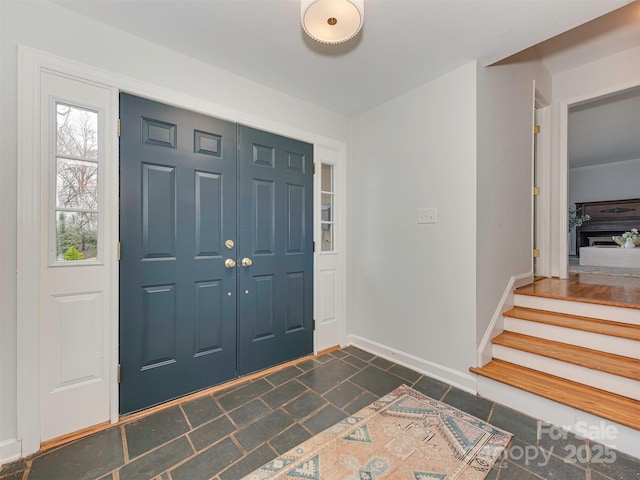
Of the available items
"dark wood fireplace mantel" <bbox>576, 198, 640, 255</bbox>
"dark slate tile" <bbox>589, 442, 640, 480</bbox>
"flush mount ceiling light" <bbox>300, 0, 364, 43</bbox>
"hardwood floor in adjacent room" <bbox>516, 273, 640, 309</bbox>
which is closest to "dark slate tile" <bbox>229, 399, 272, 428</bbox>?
"dark slate tile" <bbox>589, 442, 640, 480</bbox>

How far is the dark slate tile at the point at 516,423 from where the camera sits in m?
1.64

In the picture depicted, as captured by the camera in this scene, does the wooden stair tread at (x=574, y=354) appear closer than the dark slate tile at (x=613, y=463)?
No

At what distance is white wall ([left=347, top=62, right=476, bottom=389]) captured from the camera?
2.17 m

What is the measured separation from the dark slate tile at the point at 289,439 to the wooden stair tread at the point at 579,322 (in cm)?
197

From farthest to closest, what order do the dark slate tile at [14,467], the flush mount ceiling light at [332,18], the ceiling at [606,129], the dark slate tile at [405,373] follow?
the ceiling at [606,129] → the dark slate tile at [405,373] → the dark slate tile at [14,467] → the flush mount ceiling light at [332,18]

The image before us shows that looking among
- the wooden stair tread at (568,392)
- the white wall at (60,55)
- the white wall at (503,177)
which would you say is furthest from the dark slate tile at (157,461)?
the white wall at (503,177)

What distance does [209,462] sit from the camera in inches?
57.5

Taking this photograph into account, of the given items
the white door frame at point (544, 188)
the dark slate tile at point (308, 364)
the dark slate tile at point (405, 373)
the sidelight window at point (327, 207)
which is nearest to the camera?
the dark slate tile at point (405, 373)

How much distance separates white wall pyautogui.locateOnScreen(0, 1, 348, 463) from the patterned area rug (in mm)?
1502

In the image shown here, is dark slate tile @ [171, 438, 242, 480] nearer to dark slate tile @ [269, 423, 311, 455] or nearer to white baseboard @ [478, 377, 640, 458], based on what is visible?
dark slate tile @ [269, 423, 311, 455]

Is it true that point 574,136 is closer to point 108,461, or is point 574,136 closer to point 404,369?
point 404,369

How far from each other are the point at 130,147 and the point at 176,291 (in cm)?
104

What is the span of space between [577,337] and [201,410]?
2.81 meters

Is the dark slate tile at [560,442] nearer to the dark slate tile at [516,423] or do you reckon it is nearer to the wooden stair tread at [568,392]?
the dark slate tile at [516,423]
